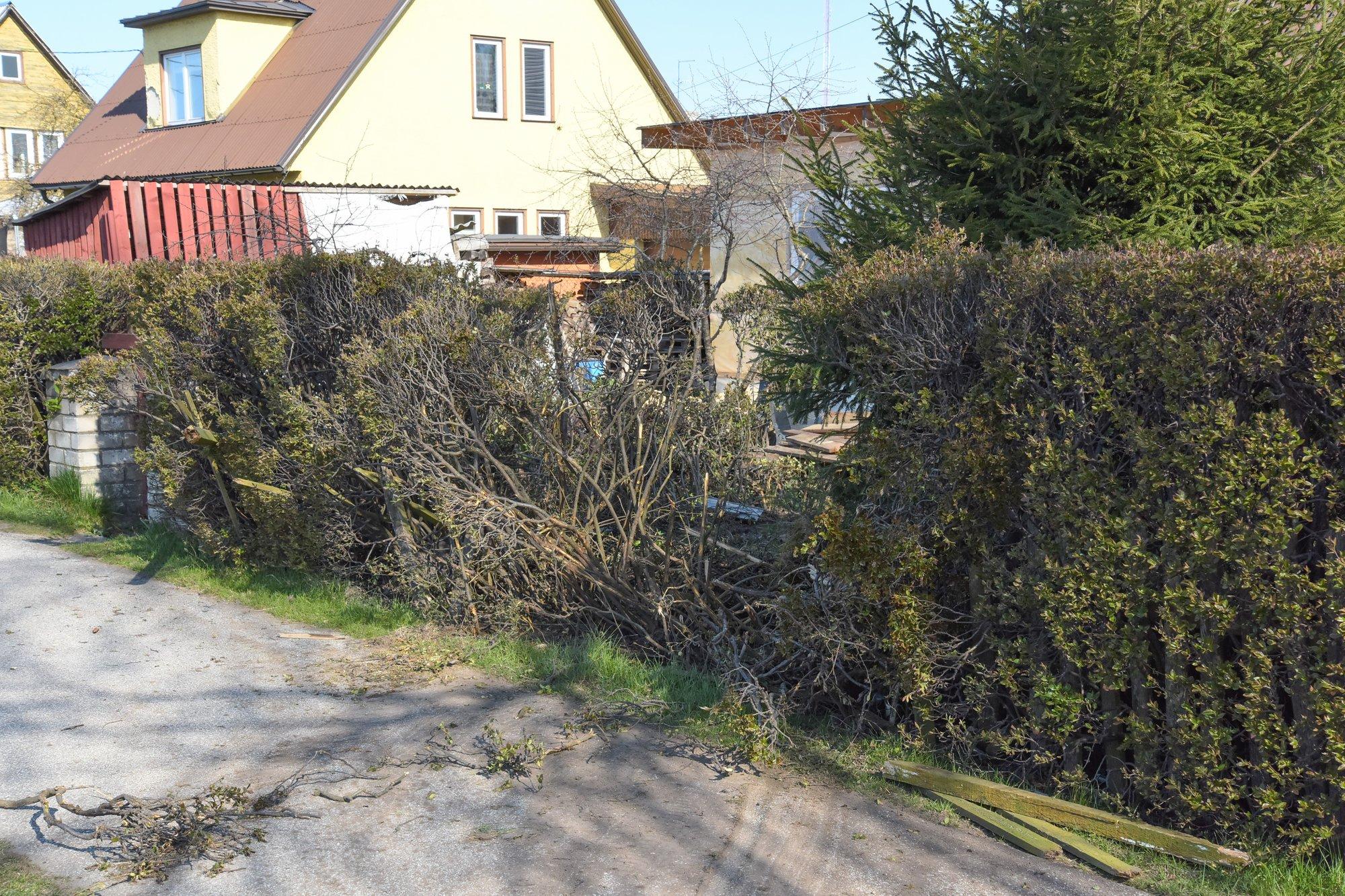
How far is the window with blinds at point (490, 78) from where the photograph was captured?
2470 centimetres

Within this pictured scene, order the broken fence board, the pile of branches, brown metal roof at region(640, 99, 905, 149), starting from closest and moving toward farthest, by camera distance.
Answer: the pile of branches, the broken fence board, brown metal roof at region(640, 99, 905, 149)

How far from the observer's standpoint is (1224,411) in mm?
3711

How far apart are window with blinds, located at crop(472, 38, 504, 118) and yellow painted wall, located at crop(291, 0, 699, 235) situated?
0.13m

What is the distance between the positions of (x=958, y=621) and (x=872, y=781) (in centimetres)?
75

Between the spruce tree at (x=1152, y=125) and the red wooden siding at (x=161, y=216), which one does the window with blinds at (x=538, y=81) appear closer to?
the red wooden siding at (x=161, y=216)

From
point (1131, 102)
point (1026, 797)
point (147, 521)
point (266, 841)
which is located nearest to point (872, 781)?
point (1026, 797)

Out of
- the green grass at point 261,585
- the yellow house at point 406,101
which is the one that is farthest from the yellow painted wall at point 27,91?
the green grass at point 261,585

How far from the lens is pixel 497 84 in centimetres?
2495

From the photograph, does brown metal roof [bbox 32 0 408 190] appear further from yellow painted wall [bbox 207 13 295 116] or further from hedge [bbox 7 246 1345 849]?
hedge [bbox 7 246 1345 849]

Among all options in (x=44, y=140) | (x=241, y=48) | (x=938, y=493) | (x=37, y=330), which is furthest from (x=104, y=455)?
(x=44, y=140)

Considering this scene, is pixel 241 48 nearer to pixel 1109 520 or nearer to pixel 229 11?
pixel 229 11

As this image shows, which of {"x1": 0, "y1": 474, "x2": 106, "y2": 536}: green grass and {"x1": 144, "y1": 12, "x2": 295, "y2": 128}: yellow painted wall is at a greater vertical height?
{"x1": 144, "y1": 12, "x2": 295, "y2": 128}: yellow painted wall

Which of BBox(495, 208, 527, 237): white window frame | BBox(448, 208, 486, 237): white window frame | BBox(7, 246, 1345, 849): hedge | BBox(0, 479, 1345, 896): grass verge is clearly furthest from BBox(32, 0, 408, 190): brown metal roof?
BBox(7, 246, 1345, 849): hedge

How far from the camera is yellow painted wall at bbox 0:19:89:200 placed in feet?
149
